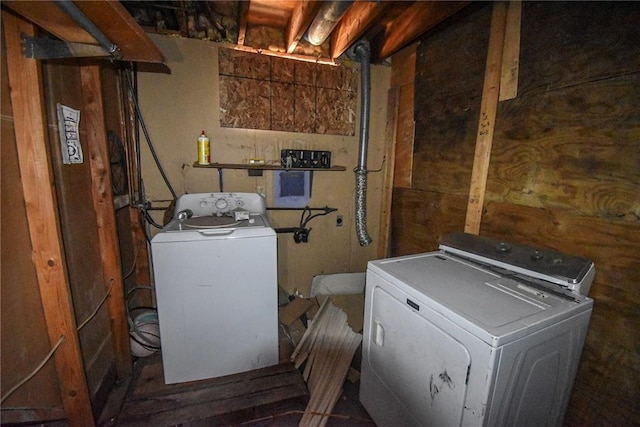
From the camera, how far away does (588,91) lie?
1172 millimetres

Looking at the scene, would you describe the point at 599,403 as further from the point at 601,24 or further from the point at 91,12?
the point at 91,12

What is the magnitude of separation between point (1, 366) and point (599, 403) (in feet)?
7.73

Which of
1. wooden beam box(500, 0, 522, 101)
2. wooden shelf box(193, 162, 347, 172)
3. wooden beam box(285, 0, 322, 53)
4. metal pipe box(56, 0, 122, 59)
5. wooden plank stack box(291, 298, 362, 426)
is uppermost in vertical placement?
wooden beam box(285, 0, 322, 53)

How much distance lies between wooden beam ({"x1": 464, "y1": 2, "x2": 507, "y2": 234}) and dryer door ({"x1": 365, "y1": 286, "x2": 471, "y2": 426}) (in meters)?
0.90

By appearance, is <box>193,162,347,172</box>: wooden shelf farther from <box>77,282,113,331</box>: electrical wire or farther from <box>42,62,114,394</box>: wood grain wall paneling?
<box>77,282,113,331</box>: electrical wire

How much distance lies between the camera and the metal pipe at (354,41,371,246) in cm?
221

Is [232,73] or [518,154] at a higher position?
[232,73]

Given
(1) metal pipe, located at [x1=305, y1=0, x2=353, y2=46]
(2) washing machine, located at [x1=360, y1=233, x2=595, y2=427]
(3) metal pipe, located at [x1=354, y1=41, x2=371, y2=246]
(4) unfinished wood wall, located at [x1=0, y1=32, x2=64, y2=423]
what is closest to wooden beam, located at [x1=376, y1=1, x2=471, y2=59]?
(3) metal pipe, located at [x1=354, y1=41, x2=371, y2=246]

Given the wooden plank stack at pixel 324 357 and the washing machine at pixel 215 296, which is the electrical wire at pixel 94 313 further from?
the wooden plank stack at pixel 324 357

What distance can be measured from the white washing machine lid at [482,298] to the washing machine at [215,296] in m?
0.70

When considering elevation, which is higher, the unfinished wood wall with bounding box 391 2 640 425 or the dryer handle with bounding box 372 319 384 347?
the unfinished wood wall with bounding box 391 2 640 425

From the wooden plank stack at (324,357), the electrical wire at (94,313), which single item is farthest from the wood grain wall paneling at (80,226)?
the wooden plank stack at (324,357)

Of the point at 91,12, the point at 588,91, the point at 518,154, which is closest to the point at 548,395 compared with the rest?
the point at 518,154

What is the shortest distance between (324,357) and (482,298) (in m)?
1.23
